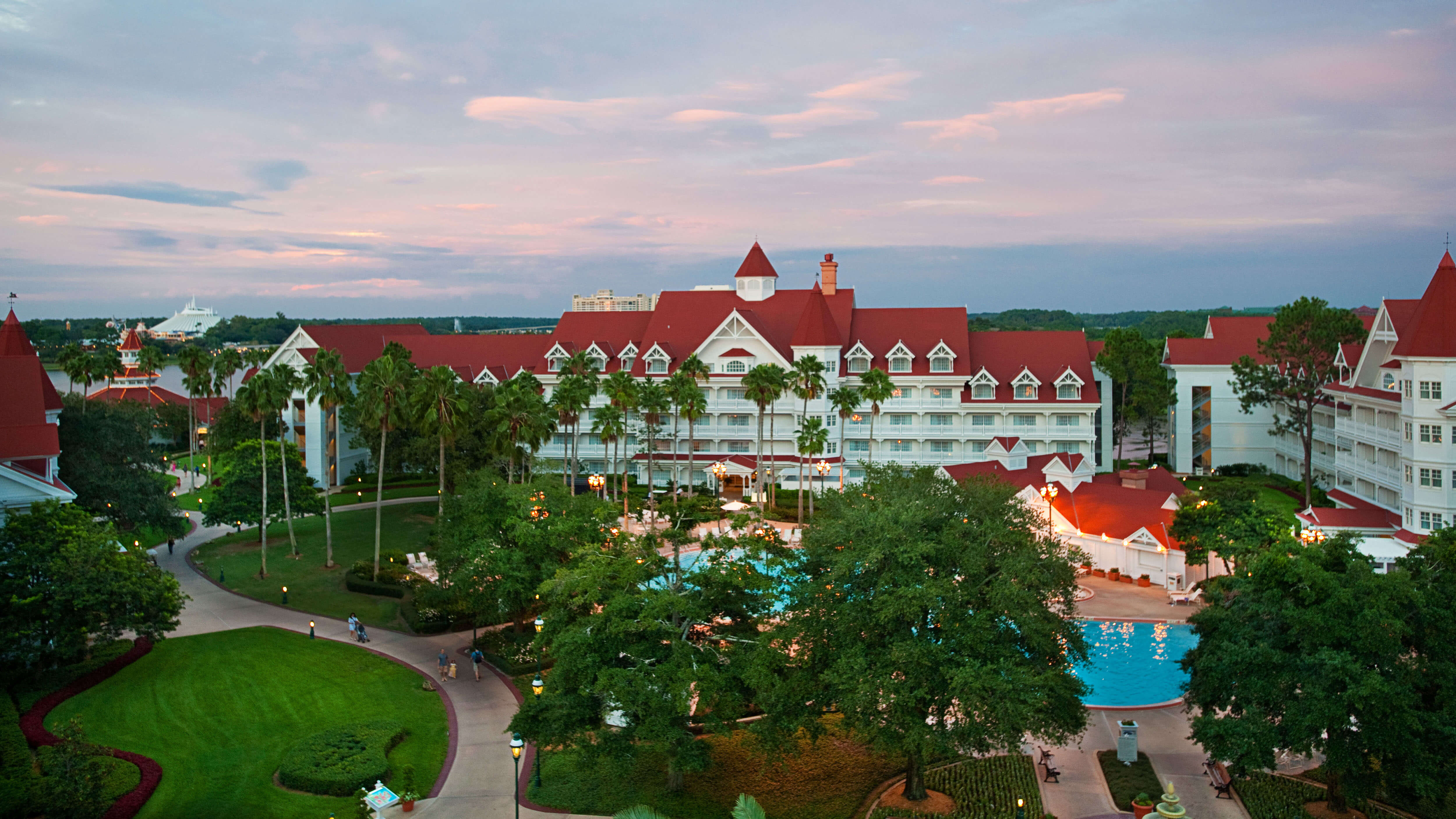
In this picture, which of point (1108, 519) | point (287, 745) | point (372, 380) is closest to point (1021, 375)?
point (1108, 519)

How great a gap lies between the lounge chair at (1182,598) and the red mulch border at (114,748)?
41076 millimetres

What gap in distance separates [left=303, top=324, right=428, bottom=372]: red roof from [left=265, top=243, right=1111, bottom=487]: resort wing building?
0.20m

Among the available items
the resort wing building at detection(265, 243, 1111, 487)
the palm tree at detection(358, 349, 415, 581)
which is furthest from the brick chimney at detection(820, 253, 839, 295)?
the palm tree at detection(358, 349, 415, 581)

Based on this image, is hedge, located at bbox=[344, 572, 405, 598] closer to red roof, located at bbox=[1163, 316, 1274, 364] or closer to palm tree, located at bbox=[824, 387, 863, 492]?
palm tree, located at bbox=[824, 387, 863, 492]

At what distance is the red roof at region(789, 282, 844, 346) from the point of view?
7212 centimetres

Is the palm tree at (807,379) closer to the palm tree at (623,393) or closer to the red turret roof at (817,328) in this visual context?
the red turret roof at (817,328)

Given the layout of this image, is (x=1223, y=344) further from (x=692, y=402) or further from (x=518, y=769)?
(x=518, y=769)

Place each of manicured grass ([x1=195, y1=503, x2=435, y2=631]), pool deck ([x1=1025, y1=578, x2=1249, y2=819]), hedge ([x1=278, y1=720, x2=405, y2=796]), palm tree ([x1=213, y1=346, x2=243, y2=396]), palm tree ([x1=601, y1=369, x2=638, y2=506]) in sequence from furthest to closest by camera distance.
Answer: palm tree ([x1=213, y1=346, x2=243, y2=396]) < palm tree ([x1=601, y1=369, x2=638, y2=506]) < manicured grass ([x1=195, y1=503, x2=435, y2=631]) < hedge ([x1=278, y1=720, x2=405, y2=796]) < pool deck ([x1=1025, y1=578, x2=1249, y2=819])

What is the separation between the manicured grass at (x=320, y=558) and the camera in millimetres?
48062

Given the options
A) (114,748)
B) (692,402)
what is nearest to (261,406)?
(114,748)

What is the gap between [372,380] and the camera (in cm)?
4962

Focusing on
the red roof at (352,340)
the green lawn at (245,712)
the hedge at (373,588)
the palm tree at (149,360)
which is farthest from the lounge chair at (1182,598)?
the palm tree at (149,360)

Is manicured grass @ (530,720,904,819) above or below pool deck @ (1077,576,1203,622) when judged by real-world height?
below

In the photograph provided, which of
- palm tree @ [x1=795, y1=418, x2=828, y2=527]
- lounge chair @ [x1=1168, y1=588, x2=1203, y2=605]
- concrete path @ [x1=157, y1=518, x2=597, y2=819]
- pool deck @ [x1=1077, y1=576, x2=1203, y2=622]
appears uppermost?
palm tree @ [x1=795, y1=418, x2=828, y2=527]
